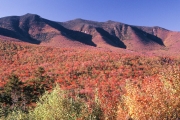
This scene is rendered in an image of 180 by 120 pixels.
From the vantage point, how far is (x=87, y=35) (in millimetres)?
153250

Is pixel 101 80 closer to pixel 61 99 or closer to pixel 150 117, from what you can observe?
pixel 61 99

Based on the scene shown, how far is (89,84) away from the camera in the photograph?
41500mm

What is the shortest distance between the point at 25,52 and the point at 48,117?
53.2m

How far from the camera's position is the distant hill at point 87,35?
12369 centimetres

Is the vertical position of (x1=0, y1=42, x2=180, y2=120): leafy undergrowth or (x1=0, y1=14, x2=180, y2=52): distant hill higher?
(x1=0, y1=14, x2=180, y2=52): distant hill

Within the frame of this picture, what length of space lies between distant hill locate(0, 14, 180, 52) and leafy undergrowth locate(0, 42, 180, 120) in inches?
1926

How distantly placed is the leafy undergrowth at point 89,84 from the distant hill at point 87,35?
48921 mm

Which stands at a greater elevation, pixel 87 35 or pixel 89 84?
pixel 87 35

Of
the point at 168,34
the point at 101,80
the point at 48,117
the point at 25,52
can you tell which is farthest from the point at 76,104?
the point at 168,34

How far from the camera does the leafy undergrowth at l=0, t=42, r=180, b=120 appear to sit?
1759 centimetres

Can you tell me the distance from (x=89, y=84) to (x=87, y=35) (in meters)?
114

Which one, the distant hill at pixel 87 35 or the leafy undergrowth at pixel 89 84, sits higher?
the distant hill at pixel 87 35

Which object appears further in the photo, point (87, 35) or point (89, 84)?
point (87, 35)

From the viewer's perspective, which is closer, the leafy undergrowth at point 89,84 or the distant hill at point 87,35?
the leafy undergrowth at point 89,84
